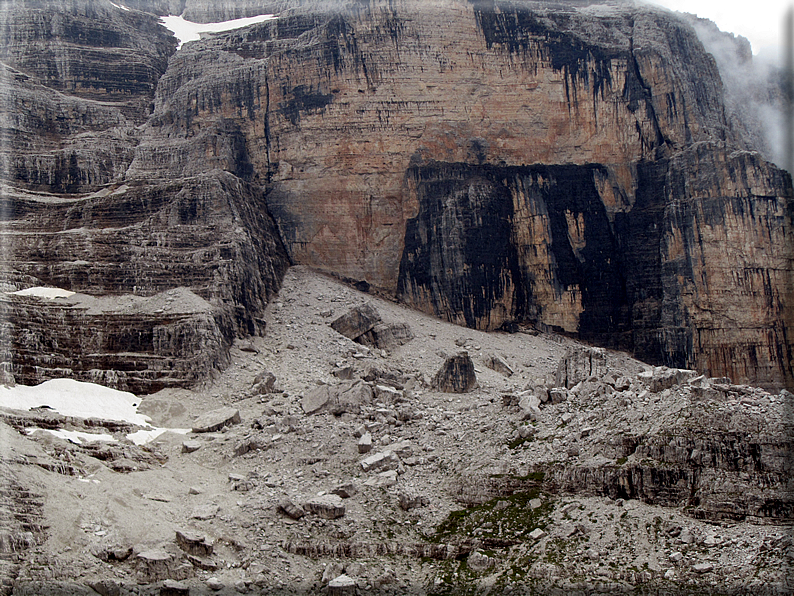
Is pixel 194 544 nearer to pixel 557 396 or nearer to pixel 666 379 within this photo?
pixel 557 396

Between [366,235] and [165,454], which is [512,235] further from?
[165,454]

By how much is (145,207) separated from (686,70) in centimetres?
3270

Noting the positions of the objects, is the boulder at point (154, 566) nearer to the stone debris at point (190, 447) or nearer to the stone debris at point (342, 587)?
the stone debris at point (342, 587)

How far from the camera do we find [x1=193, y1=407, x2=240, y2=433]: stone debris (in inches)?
1243

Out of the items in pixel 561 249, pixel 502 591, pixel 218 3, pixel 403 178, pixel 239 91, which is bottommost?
pixel 502 591

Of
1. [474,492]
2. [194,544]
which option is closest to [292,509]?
[194,544]

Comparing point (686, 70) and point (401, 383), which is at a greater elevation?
point (686, 70)

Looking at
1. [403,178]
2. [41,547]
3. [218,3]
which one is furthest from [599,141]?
[41,547]

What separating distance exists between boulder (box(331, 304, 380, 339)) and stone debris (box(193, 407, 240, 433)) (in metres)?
11.6

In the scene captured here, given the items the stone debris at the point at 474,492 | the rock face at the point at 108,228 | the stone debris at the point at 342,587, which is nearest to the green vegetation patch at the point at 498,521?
the stone debris at the point at 474,492

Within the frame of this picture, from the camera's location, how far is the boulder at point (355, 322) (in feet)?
144

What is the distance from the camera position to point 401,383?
36.5 m

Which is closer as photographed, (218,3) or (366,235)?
(366,235)

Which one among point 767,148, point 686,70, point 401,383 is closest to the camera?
point 401,383
